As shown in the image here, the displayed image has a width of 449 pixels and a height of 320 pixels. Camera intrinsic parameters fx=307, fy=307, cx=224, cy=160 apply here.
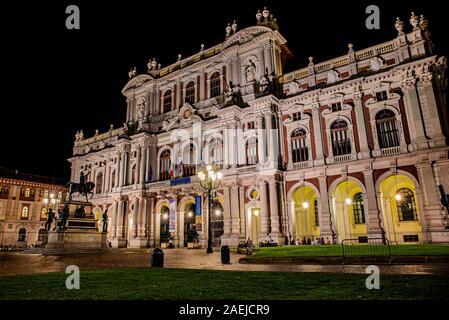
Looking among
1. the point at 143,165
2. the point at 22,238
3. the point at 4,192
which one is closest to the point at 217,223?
the point at 143,165

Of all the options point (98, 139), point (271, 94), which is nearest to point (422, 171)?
point (271, 94)

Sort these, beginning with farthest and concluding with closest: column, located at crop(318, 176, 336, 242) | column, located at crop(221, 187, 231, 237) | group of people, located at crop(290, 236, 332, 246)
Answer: column, located at crop(221, 187, 231, 237), group of people, located at crop(290, 236, 332, 246), column, located at crop(318, 176, 336, 242)

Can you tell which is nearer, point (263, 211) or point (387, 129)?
point (387, 129)

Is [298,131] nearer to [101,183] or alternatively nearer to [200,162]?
[200,162]

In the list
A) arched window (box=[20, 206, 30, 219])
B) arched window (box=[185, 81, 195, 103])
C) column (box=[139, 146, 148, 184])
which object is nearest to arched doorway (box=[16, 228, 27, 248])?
arched window (box=[20, 206, 30, 219])

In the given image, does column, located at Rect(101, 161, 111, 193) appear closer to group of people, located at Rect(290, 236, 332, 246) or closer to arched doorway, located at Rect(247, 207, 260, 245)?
arched doorway, located at Rect(247, 207, 260, 245)

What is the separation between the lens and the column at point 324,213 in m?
24.2

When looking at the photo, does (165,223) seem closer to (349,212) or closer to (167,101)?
(167,101)

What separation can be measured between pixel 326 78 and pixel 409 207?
1308 cm

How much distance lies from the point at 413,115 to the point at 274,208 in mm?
12621

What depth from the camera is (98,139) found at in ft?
154

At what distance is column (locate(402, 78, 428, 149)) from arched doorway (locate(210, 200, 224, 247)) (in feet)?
58.7

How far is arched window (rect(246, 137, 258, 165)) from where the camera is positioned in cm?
2869

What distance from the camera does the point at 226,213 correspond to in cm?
2805
